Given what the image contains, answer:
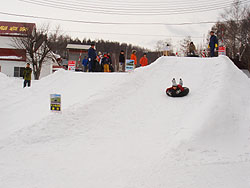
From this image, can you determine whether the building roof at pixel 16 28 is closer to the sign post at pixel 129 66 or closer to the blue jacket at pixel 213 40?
the sign post at pixel 129 66

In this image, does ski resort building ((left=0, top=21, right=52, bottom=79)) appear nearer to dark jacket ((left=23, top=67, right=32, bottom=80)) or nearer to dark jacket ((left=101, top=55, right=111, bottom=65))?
dark jacket ((left=23, top=67, right=32, bottom=80))

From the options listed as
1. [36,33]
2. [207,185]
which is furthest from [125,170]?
[36,33]

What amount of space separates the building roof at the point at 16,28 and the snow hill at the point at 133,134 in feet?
75.0

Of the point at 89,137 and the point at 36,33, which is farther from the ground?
the point at 36,33

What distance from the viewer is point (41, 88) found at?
12.0m

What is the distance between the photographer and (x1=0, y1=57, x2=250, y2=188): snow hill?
529 cm

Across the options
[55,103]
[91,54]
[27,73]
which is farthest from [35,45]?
[55,103]

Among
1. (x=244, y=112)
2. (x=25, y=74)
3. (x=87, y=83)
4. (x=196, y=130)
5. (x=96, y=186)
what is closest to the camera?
(x=96, y=186)

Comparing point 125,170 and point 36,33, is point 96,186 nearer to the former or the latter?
point 125,170

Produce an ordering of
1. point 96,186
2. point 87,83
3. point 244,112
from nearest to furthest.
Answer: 1. point 96,186
2. point 244,112
3. point 87,83

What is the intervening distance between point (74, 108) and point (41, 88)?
174 inches

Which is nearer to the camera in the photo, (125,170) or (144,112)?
(125,170)

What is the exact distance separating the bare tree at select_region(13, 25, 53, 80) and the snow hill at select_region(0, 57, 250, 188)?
1902cm

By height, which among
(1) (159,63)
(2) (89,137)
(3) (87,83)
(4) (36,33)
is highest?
(4) (36,33)
